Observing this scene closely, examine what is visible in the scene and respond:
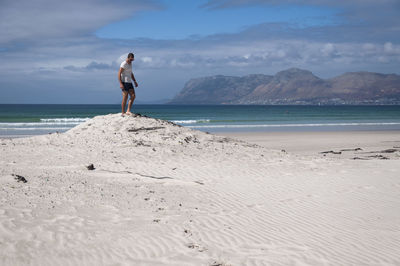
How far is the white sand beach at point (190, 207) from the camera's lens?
4133 millimetres

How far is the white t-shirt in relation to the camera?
11384 mm

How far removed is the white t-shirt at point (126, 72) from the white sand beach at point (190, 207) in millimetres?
2188

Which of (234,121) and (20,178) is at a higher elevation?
(234,121)

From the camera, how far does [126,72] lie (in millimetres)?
11547

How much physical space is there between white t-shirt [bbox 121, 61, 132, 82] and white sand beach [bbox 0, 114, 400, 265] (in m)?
2.19

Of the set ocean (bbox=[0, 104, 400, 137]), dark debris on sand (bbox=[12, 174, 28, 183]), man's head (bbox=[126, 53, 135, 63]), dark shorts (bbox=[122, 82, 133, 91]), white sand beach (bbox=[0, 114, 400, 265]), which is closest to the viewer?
white sand beach (bbox=[0, 114, 400, 265])

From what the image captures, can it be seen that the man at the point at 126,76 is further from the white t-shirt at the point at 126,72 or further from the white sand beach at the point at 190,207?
the white sand beach at the point at 190,207

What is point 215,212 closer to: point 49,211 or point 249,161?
point 49,211

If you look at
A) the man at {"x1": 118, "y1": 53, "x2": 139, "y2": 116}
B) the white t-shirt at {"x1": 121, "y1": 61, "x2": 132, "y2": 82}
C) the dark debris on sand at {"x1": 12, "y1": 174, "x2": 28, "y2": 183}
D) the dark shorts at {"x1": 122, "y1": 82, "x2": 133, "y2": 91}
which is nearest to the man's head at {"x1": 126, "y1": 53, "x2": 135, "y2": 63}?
the man at {"x1": 118, "y1": 53, "x2": 139, "y2": 116}

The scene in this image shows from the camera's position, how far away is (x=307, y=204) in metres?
6.30

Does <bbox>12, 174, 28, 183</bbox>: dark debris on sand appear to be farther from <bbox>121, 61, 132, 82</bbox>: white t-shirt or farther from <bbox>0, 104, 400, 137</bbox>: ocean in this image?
<bbox>0, 104, 400, 137</bbox>: ocean

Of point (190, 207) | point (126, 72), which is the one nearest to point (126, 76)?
point (126, 72)

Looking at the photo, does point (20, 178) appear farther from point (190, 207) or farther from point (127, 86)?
point (127, 86)

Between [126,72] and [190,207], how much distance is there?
6843 millimetres
